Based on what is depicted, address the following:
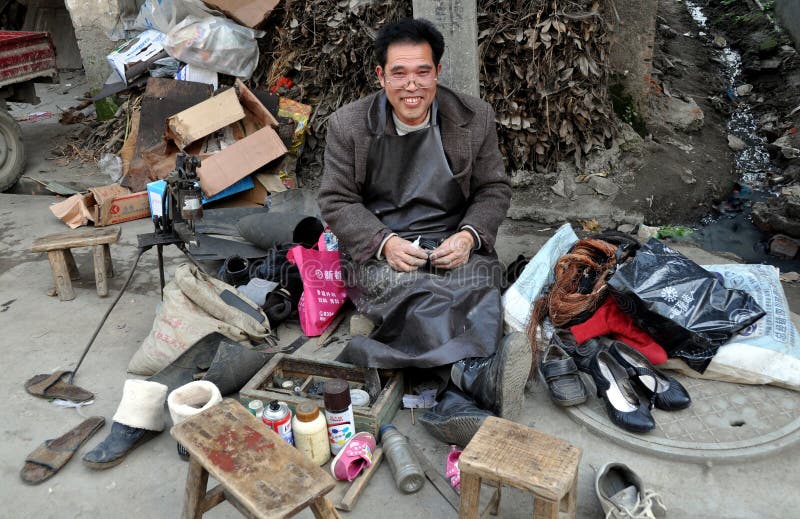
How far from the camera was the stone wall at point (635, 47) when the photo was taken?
561 cm

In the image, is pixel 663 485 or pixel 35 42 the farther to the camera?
pixel 35 42

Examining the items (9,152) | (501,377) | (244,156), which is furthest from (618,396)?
(9,152)

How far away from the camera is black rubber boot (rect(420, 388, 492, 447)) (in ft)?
8.57

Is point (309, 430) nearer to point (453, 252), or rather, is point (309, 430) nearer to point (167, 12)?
point (453, 252)

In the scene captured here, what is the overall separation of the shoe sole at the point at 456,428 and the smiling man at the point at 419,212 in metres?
0.08

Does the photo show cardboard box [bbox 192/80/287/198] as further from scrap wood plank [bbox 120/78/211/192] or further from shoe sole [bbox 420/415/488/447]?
shoe sole [bbox 420/415/488/447]

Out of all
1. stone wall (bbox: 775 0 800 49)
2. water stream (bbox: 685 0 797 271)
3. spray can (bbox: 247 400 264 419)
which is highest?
stone wall (bbox: 775 0 800 49)

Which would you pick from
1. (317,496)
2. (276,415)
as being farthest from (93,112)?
(317,496)

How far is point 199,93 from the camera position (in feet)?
19.7

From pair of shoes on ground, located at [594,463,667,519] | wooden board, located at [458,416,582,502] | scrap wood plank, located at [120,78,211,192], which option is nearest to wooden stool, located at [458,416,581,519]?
wooden board, located at [458,416,582,502]

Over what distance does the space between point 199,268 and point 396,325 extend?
1.28 metres

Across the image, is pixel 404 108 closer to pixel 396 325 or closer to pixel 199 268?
pixel 396 325

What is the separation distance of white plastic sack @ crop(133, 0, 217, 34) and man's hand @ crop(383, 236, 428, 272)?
4077mm

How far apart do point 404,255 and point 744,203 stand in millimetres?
4002
